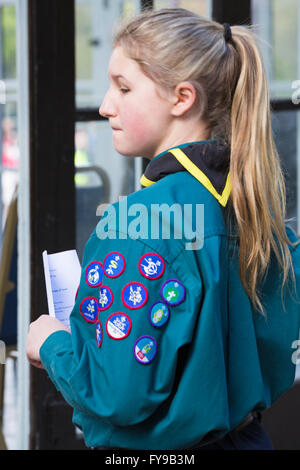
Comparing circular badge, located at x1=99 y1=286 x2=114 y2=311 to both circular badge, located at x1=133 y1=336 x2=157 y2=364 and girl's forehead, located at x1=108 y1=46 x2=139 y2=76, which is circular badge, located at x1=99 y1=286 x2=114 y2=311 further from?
girl's forehead, located at x1=108 y1=46 x2=139 y2=76

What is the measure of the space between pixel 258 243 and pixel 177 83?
0.29m

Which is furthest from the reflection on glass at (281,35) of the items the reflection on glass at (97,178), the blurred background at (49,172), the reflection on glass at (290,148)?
the reflection on glass at (97,178)

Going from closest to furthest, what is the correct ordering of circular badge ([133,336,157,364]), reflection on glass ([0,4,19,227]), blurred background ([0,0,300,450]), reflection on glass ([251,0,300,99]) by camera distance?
circular badge ([133,336,157,364]) → blurred background ([0,0,300,450]) → reflection on glass ([251,0,300,99]) → reflection on glass ([0,4,19,227])

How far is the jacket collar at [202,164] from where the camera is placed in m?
1.27

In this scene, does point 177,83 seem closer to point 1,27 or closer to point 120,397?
point 120,397

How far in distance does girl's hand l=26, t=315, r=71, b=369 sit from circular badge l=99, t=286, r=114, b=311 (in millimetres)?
151

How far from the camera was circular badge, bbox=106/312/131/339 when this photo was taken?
1168 millimetres

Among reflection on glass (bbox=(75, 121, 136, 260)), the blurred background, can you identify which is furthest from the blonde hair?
reflection on glass (bbox=(75, 121, 136, 260))

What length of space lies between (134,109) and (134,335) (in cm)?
38

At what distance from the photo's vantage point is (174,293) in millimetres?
1170

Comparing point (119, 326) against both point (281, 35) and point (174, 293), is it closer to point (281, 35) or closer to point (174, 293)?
point (174, 293)

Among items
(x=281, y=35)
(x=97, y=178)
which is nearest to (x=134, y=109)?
(x=97, y=178)

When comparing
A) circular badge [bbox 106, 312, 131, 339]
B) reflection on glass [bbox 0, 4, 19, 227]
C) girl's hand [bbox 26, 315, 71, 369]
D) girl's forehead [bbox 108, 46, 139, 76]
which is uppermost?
reflection on glass [bbox 0, 4, 19, 227]

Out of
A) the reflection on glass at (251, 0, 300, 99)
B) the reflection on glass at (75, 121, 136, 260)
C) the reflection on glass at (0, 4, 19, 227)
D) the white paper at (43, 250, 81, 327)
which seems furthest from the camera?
the reflection on glass at (0, 4, 19, 227)
